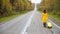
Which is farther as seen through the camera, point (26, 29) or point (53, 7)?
point (53, 7)

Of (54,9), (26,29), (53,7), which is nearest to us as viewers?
(26,29)

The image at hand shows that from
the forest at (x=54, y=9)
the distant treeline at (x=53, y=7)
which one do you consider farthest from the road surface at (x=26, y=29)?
the distant treeline at (x=53, y=7)

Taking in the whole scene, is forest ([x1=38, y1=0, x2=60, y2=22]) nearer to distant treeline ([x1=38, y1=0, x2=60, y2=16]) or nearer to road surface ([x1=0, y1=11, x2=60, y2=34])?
distant treeline ([x1=38, y1=0, x2=60, y2=16])

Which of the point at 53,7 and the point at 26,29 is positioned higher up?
the point at 26,29

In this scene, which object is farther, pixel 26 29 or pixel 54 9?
pixel 54 9

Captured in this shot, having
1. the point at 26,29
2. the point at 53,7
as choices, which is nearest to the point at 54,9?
the point at 53,7

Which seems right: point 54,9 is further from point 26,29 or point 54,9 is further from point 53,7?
point 26,29

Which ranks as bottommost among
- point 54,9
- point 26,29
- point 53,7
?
point 53,7

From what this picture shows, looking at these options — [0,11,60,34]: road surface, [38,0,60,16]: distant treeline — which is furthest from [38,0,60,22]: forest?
[0,11,60,34]: road surface

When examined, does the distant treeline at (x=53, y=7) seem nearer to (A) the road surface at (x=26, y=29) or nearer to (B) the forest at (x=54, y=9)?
(B) the forest at (x=54, y=9)

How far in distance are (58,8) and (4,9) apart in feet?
51.5

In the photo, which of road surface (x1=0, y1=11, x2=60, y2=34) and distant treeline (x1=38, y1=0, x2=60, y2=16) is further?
distant treeline (x1=38, y1=0, x2=60, y2=16)

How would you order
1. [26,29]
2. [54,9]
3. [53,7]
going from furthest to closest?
1. [53,7]
2. [54,9]
3. [26,29]

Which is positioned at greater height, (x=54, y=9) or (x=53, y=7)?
(x=54, y=9)
